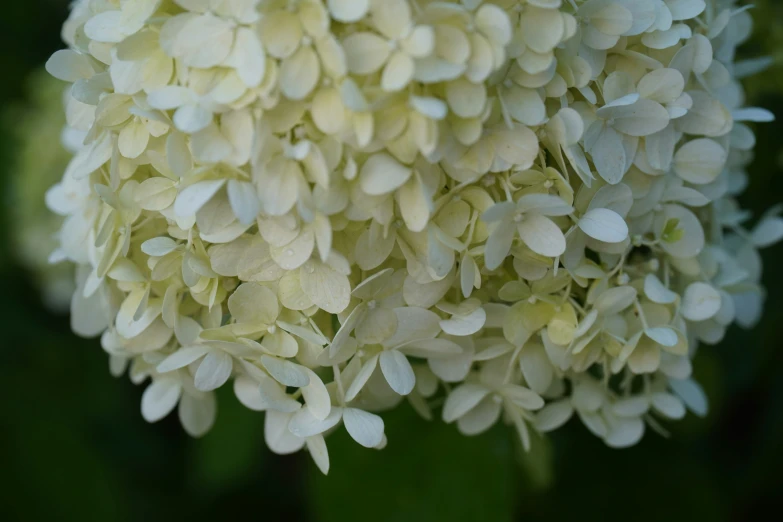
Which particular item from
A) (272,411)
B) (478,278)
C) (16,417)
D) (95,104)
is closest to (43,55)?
(16,417)

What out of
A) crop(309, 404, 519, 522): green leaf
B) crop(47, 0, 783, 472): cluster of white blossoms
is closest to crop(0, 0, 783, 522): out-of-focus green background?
crop(309, 404, 519, 522): green leaf

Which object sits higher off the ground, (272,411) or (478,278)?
(478,278)

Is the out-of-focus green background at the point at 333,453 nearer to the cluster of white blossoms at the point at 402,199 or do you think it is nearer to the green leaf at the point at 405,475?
the green leaf at the point at 405,475

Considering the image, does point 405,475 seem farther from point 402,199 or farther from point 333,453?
point 402,199

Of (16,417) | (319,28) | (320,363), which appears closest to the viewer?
(319,28)

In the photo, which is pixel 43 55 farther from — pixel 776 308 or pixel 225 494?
pixel 776 308

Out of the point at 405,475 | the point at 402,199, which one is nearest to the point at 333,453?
the point at 405,475

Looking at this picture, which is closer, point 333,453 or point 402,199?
point 402,199
